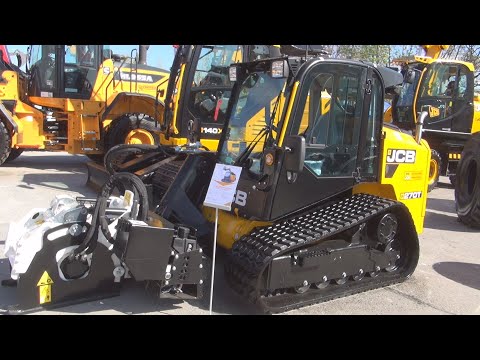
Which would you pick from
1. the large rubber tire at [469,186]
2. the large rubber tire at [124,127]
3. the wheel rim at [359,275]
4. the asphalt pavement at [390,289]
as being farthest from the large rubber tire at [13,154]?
the large rubber tire at [469,186]

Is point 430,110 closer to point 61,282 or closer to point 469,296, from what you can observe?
point 469,296

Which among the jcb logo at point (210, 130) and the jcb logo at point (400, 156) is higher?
the jcb logo at point (210, 130)

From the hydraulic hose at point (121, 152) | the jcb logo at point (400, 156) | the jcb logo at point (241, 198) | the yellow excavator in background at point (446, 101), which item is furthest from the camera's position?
the yellow excavator in background at point (446, 101)

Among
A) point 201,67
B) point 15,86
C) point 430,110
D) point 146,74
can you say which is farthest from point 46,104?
point 430,110

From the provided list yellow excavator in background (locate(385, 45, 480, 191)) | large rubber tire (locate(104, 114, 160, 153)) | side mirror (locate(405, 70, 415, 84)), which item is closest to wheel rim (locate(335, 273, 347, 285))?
large rubber tire (locate(104, 114, 160, 153))

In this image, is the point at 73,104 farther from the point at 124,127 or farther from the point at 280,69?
the point at 280,69

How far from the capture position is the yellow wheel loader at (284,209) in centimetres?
376

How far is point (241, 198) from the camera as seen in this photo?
4.31 meters

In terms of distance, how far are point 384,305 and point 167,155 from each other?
10.6 ft

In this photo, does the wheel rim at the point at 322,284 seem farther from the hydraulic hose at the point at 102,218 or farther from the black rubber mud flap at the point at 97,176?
the black rubber mud flap at the point at 97,176

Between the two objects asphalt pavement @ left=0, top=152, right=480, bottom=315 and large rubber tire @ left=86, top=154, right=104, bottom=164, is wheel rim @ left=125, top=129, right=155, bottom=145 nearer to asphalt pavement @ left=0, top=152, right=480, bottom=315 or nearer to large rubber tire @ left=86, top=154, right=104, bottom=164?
large rubber tire @ left=86, top=154, right=104, bottom=164

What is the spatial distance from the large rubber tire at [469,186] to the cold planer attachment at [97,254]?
17.2 feet

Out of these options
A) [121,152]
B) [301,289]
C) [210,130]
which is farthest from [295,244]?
[210,130]

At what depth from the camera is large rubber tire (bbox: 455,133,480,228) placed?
24.1ft
